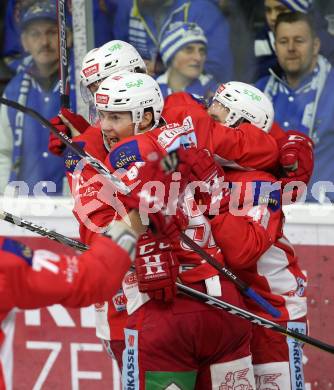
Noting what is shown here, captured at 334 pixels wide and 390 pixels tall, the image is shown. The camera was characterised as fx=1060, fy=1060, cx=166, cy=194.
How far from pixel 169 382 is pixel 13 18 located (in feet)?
8.78

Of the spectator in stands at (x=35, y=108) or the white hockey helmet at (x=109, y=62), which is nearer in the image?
the white hockey helmet at (x=109, y=62)

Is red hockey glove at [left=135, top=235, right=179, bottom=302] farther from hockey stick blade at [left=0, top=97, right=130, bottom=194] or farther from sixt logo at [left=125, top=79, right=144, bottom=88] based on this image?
sixt logo at [left=125, top=79, right=144, bottom=88]

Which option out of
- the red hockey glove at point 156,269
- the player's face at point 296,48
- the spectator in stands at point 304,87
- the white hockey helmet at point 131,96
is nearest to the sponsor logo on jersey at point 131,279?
the red hockey glove at point 156,269

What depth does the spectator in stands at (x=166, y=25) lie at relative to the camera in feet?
17.5

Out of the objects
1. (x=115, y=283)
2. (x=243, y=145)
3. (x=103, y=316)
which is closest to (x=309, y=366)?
(x=103, y=316)

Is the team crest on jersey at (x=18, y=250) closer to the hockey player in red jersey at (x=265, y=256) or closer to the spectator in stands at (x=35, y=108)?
the hockey player in red jersey at (x=265, y=256)

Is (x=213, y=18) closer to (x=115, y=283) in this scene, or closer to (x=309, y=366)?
(x=309, y=366)

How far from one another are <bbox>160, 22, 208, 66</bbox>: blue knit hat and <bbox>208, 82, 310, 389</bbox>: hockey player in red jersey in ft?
4.07

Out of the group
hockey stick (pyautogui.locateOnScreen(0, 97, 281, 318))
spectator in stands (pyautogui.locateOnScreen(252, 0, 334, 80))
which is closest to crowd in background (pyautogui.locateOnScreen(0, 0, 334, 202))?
spectator in stands (pyautogui.locateOnScreen(252, 0, 334, 80))

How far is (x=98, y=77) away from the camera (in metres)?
4.25

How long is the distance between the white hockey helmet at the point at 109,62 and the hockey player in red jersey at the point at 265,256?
0.40 meters

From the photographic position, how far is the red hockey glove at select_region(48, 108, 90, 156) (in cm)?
431

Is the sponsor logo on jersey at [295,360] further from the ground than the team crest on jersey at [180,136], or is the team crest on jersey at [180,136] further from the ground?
the team crest on jersey at [180,136]

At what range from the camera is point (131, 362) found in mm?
3609
